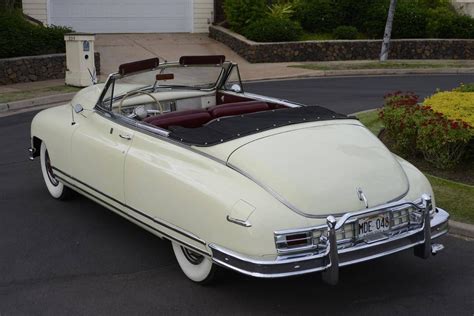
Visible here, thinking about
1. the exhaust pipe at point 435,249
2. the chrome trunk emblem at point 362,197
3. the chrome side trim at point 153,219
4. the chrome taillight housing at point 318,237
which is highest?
the chrome trunk emblem at point 362,197

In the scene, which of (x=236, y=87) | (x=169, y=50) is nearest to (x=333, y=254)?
(x=236, y=87)

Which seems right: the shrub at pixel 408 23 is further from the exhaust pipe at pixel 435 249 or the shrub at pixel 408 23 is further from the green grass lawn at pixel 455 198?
the exhaust pipe at pixel 435 249

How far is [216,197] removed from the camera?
14.1 feet

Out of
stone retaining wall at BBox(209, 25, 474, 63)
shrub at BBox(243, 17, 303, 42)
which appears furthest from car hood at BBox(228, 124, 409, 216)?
shrub at BBox(243, 17, 303, 42)

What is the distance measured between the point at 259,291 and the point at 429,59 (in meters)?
17.6

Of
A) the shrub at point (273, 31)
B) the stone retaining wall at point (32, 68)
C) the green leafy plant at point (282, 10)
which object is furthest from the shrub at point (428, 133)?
the green leafy plant at point (282, 10)

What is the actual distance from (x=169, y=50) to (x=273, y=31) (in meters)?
3.18

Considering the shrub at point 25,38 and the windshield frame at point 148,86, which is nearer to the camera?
the windshield frame at point 148,86

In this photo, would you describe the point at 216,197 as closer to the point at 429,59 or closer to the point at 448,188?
the point at 448,188

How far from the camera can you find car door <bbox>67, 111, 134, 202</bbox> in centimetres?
530

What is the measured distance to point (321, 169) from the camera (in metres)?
4.50

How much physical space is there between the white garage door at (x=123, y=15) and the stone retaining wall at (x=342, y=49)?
1927mm

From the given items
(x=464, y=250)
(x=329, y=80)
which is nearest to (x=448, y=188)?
(x=464, y=250)

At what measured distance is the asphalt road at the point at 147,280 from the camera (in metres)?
4.48
